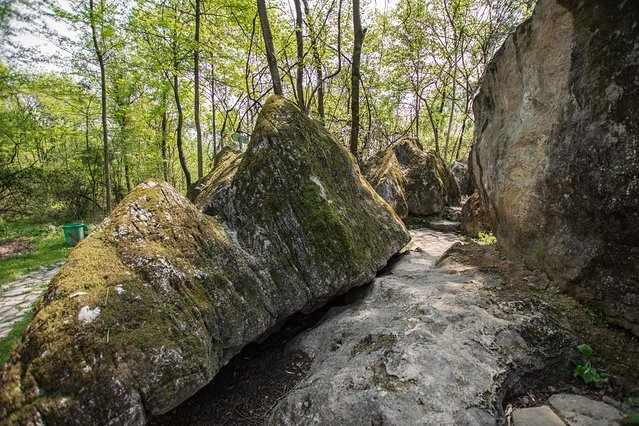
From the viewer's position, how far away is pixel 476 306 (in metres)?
3.44

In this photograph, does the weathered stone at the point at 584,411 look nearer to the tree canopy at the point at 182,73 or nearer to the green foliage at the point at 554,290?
the green foliage at the point at 554,290

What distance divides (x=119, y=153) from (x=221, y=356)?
17051 mm

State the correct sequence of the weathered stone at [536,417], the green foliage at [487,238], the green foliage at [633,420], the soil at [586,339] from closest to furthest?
the green foliage at [633,420] → the weathered stone at [536,417] → the soil at [586,339] → the green foliage at [487,238]

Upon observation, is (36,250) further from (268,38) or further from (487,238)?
(487,238)

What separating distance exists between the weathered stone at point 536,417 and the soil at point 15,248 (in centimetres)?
1310

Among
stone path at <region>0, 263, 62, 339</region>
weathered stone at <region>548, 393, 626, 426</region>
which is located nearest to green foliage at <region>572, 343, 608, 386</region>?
weathered stone at <region>548, 393, 626, 426</region>

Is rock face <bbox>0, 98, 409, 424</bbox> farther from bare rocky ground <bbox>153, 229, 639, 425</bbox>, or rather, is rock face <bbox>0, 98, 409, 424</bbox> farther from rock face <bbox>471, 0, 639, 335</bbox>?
rock face <bbox>471, 0, 639, 335</bbox>

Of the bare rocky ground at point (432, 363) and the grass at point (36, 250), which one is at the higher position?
the bare rocky ground at point (432, 363)

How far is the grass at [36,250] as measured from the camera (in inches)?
320

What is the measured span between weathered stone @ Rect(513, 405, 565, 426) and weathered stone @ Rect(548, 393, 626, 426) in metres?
0.07

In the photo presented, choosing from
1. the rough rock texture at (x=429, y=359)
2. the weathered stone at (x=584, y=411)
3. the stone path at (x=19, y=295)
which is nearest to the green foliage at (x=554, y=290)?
the rough rock texture at (x=429, y=359)

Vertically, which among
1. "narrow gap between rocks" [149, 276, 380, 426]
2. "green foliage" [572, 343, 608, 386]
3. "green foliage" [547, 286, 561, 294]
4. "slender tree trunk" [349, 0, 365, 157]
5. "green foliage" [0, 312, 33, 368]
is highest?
"slender tree trunk" [349, 0, 365, 157]

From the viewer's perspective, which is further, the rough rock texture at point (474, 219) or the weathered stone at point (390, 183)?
the weathered stone at point (390, 183)

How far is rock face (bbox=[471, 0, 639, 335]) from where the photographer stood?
9.41 feet
